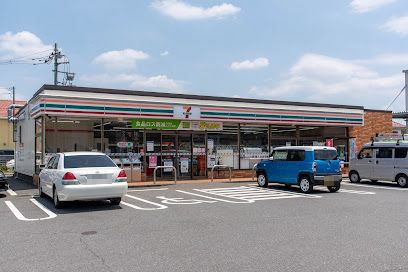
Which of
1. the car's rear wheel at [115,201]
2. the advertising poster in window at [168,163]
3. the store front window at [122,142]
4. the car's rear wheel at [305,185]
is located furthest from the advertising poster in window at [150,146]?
the car's rear wheel at [115,201]

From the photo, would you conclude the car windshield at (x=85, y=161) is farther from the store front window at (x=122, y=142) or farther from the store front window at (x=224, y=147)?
the store front window at (x=224, y=147)

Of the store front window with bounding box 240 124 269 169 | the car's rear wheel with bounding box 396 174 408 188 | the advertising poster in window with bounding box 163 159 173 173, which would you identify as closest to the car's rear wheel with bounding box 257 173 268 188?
the store front window with bounding box 240 124 269 169

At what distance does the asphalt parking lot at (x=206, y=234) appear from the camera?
573 centimetres

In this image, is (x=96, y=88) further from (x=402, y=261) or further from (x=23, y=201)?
(x=402, y=261)

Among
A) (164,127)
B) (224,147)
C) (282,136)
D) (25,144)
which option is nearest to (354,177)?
(282,136)

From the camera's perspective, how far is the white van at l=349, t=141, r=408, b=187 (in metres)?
17.2

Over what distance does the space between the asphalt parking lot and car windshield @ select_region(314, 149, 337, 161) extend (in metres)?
2.15

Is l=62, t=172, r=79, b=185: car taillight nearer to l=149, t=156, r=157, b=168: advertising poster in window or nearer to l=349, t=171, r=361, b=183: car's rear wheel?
l=149, t=156, r=157, b=168: advertising poster in window

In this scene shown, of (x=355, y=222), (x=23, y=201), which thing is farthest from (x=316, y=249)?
(x=23, y=201)

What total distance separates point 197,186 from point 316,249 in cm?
1058

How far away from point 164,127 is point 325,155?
24.1 ft

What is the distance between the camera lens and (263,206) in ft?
Result: 36.8

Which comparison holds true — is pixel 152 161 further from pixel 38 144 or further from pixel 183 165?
pixel 38 144

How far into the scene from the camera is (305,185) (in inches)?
574
